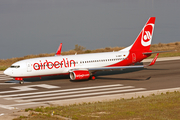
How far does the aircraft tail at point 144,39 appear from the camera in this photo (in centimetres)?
4138

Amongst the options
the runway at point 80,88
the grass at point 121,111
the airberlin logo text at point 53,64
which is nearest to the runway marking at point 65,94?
the runway at point 80,88

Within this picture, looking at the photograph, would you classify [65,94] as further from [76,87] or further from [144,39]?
[144,39]

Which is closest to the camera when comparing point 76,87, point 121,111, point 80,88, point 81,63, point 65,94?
point 121,111

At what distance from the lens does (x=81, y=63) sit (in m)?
37.2

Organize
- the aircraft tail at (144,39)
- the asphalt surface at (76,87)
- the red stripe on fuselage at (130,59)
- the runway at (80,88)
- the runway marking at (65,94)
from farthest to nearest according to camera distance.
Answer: the aircraft tail at (144,39), the red stripe on fuselage at (130,59), the asphalt surface at (76,87), the runway marking at (65,94), the runway at (80,88)

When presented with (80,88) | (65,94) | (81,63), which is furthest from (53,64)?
(65,94)

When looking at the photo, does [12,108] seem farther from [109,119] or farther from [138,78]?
[138,78]

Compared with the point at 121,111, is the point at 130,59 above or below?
above

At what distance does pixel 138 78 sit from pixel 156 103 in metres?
15.7

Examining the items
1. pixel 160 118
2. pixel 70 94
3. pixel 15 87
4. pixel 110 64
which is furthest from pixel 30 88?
pixel 160 118

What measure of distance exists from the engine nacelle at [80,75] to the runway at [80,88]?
670 millimetres

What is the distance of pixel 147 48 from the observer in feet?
139

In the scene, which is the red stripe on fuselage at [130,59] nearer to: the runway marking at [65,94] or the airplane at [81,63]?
the airplane at [81,63]

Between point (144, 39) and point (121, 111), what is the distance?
2505 centimetres
